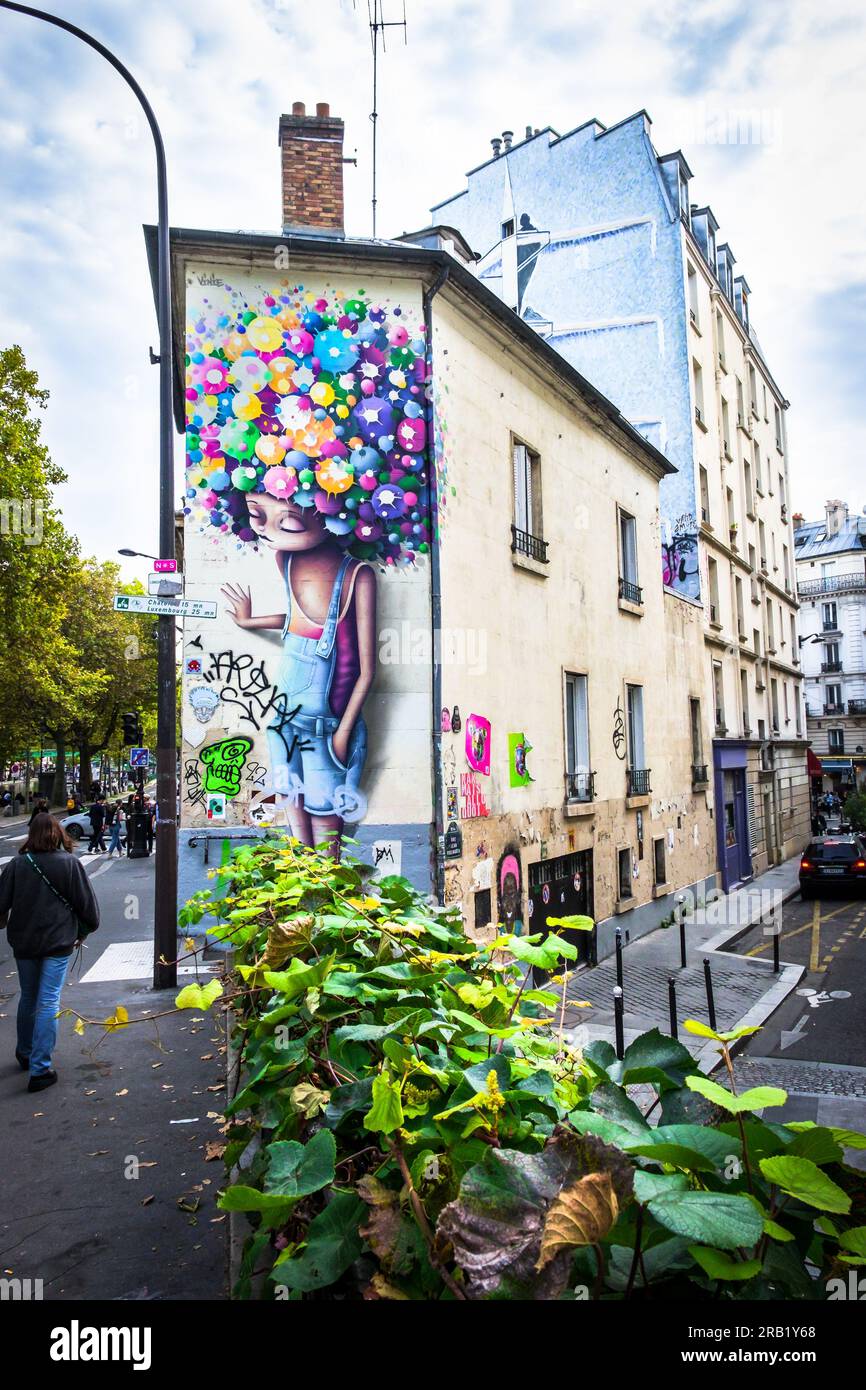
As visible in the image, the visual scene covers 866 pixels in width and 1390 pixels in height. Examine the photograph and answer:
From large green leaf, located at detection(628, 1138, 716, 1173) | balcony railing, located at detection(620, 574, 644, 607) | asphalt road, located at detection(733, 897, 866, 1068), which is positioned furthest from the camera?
balcony railing, located at detection(620, 574, 644, 607)

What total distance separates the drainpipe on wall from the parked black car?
48.7 feet

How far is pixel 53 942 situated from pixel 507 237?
23740 mm

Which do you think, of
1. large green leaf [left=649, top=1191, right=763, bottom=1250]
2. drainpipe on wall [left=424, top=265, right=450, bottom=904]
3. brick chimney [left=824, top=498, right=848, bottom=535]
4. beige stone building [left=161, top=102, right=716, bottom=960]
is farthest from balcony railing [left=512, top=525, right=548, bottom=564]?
brick chimney [left=824, top=498, right=848, bottom=535]

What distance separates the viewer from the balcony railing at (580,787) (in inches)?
579

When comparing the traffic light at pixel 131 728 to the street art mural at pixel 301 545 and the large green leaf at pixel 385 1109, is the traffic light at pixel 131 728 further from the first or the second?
the large green leaf at pixel 385 1109

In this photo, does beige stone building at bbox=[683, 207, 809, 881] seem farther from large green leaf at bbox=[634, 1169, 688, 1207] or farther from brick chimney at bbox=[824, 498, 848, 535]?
brick chimney at bbox=[824, 498, 848, 535]

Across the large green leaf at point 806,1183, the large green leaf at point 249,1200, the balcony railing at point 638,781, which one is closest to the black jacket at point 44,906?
the large green leaf at point 249,1200

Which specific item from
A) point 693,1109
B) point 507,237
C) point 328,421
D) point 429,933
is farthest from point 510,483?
point 507,237

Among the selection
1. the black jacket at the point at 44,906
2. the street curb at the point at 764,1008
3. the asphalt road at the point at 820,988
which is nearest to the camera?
the black jacket at the point at 44,906

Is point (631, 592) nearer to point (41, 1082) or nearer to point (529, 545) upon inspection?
point (529, 545)

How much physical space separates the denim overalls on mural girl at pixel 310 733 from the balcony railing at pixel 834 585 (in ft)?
168

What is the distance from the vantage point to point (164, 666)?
28.8ft

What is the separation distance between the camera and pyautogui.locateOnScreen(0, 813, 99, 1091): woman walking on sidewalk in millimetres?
5676

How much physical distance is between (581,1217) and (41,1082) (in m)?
5.51
